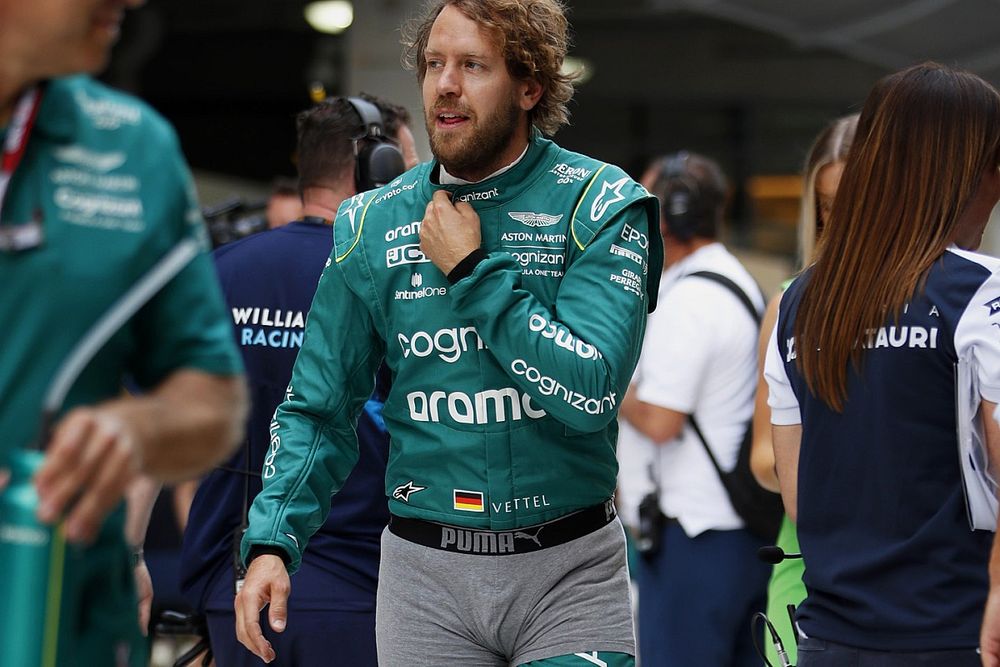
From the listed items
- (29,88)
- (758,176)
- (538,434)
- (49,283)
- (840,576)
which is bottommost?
(840,576)

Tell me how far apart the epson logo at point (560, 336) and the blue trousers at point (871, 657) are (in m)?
0.72

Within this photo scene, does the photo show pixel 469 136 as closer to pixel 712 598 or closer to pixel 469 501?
pixel 469 501

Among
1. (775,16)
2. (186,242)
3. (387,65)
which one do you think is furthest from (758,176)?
(186,242)

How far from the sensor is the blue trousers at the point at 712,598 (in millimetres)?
5023

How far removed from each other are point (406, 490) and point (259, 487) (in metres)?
0.89

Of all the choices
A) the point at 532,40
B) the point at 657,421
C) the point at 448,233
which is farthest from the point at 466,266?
the point at 657,421

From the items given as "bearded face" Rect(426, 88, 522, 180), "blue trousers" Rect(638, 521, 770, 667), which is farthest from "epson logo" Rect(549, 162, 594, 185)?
"blue trousers" Rect(638, 521, 770, 667)

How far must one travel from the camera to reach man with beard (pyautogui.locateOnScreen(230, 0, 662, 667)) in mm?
3092

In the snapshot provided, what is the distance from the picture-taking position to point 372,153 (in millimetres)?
4117

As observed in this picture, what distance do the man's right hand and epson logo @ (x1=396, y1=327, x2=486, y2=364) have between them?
535 millimetres

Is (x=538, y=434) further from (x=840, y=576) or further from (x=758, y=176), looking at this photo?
(x=758, y=176)

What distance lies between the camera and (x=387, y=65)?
11172 mm

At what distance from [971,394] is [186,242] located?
148cm

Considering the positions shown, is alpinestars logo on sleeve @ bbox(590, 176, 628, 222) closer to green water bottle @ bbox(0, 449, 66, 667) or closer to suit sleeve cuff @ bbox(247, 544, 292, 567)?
suit sleeve cuff @ bbox(247, 544, 292, 567)
